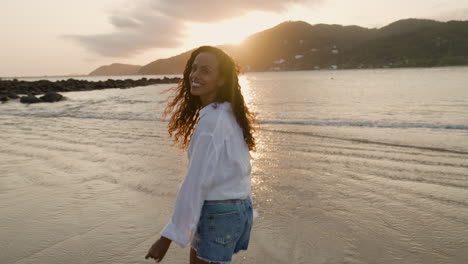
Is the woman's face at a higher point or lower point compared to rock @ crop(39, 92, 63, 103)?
higher

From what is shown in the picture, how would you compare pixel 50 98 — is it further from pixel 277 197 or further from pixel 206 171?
pixel 206 171

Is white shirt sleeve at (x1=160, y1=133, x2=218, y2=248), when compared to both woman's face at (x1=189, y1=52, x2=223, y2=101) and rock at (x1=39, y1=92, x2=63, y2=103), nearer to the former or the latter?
woman's face at (x1=189, y1=52, x2=223, y2=101)

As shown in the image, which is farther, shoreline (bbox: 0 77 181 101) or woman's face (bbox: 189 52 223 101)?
shoreline (bbox: 0 77 181 101)

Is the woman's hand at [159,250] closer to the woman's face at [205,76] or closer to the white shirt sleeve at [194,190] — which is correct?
the white shirt sleeve at [194,190]

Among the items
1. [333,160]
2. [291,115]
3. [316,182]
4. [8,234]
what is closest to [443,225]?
[316,182]

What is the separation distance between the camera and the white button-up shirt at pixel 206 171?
62.0 inches

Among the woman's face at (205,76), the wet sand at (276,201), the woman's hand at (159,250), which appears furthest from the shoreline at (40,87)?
the woman's hand at (159,250)

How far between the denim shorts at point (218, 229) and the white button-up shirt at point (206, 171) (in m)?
0.06

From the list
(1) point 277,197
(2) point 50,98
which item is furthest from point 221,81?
(2) point 50,98

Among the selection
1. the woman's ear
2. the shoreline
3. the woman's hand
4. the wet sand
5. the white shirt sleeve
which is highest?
the shoreline

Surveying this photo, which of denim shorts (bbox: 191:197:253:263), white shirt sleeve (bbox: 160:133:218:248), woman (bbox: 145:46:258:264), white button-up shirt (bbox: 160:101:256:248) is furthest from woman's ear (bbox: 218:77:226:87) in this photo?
denim shorts (bbox: 191:197:253:263)

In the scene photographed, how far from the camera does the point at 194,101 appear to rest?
7.20ft

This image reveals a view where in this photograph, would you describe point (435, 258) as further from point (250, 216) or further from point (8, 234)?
point (8, 234)

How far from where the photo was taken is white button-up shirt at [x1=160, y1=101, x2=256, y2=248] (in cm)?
158
